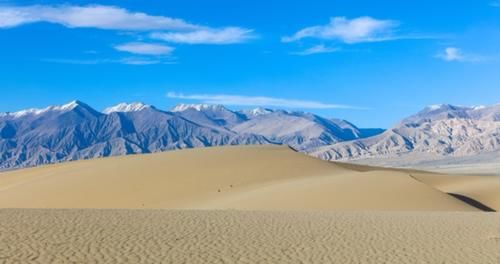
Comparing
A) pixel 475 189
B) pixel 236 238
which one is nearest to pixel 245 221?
pixel 236 238

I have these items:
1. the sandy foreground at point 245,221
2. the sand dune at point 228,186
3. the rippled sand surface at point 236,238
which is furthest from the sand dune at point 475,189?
the rippled sand surface at point 236,238

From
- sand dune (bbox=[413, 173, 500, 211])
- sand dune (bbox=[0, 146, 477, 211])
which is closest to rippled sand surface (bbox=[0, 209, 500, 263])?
sand dune (bbox=[0, 146, 477, 211])

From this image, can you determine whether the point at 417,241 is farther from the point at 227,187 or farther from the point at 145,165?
the point at 145,165

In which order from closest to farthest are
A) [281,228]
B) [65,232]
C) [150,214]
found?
[65,232], [281,228], [150,214]

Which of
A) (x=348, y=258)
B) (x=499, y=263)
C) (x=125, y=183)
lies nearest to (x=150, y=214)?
(x=348, y=258)

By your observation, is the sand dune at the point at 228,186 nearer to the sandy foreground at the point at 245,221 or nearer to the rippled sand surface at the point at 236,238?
the sandy foreground at the point at 245,221

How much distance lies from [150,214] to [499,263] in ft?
42.7

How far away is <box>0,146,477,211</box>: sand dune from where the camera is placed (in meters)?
32.8

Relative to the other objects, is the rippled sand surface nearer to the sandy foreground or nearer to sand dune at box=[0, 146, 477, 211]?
the sandy foreground

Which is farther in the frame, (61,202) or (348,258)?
(61,202)

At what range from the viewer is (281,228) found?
19578mm

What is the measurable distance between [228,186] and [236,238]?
2385cm

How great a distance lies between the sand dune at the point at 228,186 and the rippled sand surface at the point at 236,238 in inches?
360

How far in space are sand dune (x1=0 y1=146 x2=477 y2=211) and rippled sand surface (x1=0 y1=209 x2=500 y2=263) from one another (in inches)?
360
